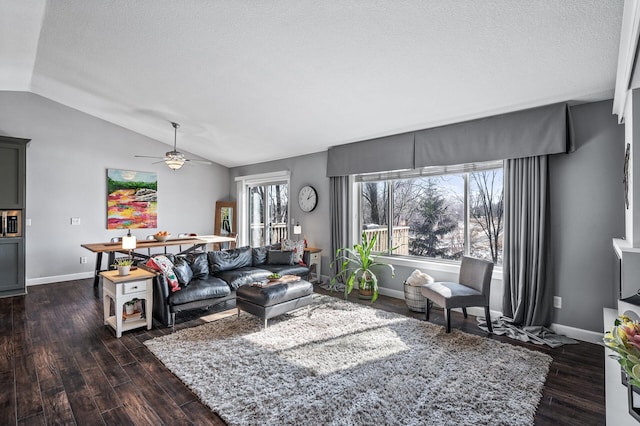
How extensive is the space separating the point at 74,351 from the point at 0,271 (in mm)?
3158

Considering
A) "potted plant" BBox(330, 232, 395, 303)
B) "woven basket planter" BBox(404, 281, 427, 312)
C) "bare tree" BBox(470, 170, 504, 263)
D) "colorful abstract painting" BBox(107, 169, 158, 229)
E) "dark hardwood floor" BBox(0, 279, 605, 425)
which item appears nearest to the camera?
"dark hardwood floor" BBox(0, 279, 605, 425)

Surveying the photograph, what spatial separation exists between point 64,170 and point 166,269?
3984mm

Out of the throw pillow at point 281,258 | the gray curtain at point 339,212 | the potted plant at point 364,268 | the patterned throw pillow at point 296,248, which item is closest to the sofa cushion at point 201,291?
the throw pillow at point 281,258

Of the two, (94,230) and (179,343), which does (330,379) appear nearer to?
(179,343)

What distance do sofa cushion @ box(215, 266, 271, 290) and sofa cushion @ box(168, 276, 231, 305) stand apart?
14 cm

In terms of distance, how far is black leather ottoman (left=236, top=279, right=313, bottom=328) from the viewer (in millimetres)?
3518

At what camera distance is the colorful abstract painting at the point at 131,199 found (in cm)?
642

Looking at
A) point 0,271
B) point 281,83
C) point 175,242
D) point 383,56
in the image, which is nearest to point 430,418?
point 383,56

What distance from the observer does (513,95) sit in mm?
3307

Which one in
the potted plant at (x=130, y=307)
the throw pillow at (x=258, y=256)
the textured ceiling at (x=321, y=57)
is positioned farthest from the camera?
the throw pillow at (x=258, y=256)

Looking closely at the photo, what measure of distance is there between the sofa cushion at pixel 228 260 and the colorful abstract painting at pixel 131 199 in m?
3.02

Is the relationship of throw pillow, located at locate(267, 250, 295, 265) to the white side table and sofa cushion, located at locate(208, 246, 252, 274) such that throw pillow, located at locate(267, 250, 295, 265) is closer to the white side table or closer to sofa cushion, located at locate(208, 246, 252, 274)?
sofa cushion, located at locate(208, 246, 252, 274)

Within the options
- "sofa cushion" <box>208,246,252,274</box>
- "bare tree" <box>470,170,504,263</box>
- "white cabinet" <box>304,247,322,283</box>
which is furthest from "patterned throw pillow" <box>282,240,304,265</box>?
"bare tree" <box>470,170,504,263</box>

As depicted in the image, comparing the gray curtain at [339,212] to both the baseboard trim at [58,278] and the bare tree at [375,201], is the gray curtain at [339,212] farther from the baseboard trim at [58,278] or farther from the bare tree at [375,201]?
the baseboard trim at [58,278]
